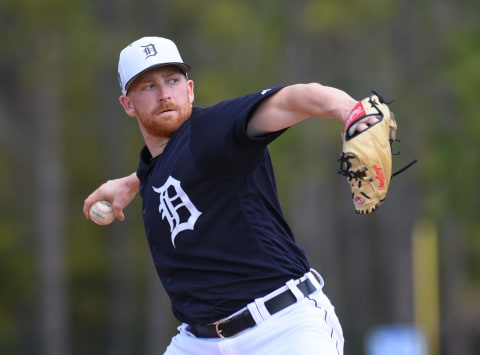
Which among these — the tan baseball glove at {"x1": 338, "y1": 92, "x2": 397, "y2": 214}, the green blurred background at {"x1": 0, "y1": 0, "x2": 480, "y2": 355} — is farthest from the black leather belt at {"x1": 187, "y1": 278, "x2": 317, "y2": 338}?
the green blurred background at {"x1": 0, "y1": 0, "x2": 480, "y2": 355}

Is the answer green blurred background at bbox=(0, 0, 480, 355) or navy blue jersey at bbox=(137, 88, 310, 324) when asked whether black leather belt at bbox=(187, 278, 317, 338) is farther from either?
green blurred background at bbox=(0, 0, 480, 355)

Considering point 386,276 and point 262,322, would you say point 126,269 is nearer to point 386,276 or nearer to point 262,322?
point 386,276

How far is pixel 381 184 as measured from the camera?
434 centimetres

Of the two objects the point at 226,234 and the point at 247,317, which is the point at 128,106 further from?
the point at 247,317

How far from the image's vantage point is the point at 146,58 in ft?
17.7

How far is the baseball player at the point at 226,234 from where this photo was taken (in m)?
5.00

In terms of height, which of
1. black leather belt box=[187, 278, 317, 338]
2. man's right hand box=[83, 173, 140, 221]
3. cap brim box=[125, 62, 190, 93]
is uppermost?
cap brim box=[125, 62, 190, 93]

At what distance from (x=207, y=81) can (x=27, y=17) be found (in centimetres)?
627

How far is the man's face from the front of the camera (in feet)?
17.5

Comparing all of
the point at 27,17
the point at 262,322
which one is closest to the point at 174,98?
the point at 262,322

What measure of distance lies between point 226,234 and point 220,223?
58 mm

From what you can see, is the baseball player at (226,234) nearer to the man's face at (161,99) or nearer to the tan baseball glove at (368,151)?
the man's face at (161,99)

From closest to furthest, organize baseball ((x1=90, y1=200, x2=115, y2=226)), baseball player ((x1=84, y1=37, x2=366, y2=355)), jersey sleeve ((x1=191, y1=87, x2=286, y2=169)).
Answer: jersey sleeve ((x1=191, y1=87, x2=286, y2=169)), baseball player ((x1=84, y1=37, x2=366, y2=355)), baseball ((x1=90, y1=200, x2=115, y2=226))

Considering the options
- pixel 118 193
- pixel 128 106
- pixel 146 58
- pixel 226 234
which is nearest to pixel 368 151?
pixel 226 234
